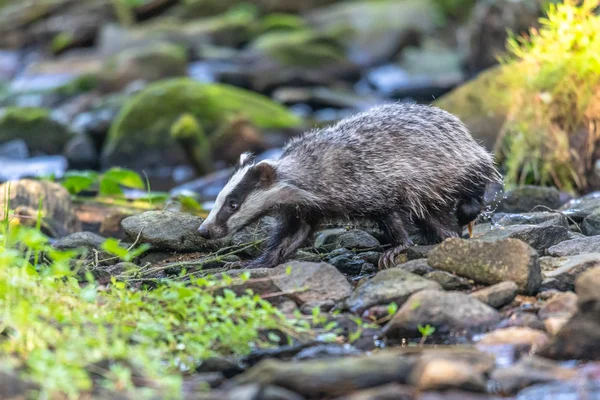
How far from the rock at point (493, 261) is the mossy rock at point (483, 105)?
18.9ft

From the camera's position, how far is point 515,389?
4.48 metres

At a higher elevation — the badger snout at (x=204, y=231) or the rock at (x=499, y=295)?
the rock at (x=499, y=295)

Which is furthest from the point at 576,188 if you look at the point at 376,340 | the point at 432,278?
the point at 376,340

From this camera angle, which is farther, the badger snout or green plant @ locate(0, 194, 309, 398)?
the badger snout

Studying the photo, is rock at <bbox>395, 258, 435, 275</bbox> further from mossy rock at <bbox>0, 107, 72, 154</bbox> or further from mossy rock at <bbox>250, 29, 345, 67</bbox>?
mossy rock at <bbox>250, 29, 345, 67</bbox>

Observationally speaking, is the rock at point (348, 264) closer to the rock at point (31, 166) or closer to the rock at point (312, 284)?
the rock at point (312, 284)

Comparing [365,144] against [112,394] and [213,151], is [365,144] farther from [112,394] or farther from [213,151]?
[213,151]

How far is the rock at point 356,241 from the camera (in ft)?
25.6

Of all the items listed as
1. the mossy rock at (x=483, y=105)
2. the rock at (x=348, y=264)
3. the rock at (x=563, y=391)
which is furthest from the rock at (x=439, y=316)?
the mossy rock at (x=483, y=105)

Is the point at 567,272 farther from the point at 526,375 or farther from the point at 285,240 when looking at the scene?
the point at 285,240

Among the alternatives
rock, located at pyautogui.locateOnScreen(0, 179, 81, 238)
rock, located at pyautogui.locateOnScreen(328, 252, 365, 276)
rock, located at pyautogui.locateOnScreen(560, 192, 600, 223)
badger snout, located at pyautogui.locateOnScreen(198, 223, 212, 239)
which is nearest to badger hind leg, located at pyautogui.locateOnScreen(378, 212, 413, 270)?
rock, located at pyautogui.locateOnScreen(328, 252, 365, 276)

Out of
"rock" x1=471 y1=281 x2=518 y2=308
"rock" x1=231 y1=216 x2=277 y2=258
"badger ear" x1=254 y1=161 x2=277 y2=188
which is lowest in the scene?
"rock" x1=231 y1=216 x2=277 y2=258

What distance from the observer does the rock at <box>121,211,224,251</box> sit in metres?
7.62

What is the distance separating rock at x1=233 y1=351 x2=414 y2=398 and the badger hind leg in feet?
8.83
